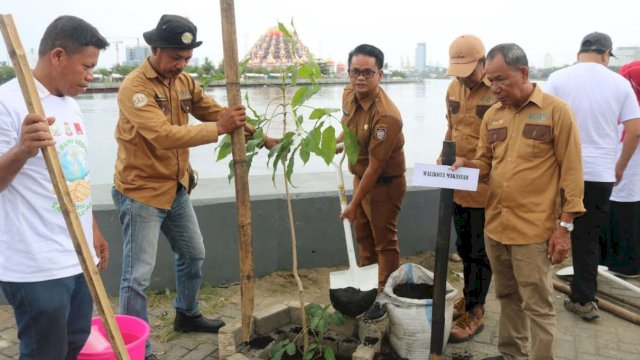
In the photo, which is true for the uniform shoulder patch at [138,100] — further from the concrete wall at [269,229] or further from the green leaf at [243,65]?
the concrete wall at [269,229]

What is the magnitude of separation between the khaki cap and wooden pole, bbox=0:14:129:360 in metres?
2.33

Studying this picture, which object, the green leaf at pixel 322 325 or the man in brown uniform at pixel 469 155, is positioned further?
the man in brown uniform at pixel 469 155

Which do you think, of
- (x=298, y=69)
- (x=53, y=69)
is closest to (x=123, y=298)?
(x=53, y=69)

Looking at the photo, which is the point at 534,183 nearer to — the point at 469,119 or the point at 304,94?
the point at 469,119

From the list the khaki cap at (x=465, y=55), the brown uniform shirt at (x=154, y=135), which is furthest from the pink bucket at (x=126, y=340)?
the khaki cap at (x=465, y=55)

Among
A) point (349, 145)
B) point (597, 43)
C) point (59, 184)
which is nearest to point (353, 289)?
point (349, 145)

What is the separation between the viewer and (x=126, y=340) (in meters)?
2.51

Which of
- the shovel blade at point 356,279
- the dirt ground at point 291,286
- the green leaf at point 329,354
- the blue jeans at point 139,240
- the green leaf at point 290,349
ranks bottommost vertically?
the dirt ground at point 291,286

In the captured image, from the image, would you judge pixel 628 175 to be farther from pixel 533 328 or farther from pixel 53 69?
pixel 53 69

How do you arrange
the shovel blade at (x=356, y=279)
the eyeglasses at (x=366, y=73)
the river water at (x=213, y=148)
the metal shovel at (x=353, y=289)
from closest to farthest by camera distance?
the metal shovel at (x=353, y=289), the shovel blade at (x=356, y=279), the eyeglasses at (x=366, y=73), the river water at (x=213, y=148)

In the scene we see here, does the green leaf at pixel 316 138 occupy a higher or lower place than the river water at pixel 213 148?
higher

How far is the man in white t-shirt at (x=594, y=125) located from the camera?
3.41 meters

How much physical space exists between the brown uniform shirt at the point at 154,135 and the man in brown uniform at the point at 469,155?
1542 mm

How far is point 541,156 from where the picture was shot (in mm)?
2479
